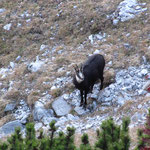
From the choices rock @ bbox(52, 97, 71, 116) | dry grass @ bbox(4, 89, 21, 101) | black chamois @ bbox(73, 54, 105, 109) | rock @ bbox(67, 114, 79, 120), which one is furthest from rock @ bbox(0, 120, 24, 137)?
black chamois @ bbox(73, 54, 105, 109)

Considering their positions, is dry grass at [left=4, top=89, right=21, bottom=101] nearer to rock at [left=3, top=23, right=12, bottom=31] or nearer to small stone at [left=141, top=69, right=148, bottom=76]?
small stone at [left=141, top=69, right=148, bottom=76]

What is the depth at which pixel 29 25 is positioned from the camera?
540 inches

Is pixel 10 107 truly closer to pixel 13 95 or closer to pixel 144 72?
pixel 13 95

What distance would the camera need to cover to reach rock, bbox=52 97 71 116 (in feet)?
28.5

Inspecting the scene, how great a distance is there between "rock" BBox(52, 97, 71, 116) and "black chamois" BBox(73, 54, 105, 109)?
0.50m

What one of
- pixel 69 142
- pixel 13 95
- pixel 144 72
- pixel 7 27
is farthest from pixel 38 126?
pixel 7 27

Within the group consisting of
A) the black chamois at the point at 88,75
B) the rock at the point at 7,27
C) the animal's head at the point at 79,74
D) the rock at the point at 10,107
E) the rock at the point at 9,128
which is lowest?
the rock at the point at 10,107

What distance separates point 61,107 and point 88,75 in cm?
136

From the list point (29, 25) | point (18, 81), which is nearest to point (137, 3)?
point (29, 25)

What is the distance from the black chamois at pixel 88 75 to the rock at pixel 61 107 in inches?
19.5

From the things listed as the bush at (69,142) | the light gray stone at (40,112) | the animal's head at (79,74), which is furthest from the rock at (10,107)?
the bush at (69,142)

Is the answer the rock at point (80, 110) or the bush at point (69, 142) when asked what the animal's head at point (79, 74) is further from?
the bush at point (69, 142)

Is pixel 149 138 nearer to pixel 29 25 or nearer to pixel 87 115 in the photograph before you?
pixel 87 115

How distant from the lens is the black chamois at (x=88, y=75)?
→ 812cm
